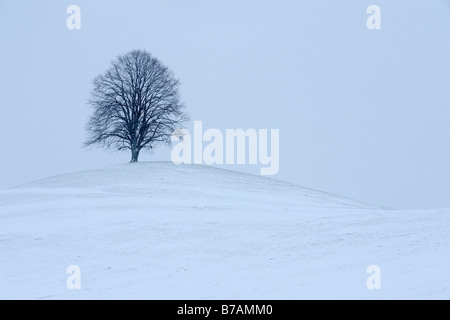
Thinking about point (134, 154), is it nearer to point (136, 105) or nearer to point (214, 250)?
point (136, 105)

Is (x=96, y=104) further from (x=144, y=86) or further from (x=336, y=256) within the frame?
(x=336, y=256)

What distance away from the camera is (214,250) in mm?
14203

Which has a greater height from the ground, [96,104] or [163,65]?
[163,65]

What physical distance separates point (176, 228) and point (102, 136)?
2084 centimetres

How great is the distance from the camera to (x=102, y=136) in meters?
36.0

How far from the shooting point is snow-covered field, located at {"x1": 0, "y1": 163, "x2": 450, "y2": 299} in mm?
11620

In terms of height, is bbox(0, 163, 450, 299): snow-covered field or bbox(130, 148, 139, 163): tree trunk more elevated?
bbox(130, 148, 139, 163): tree trunk

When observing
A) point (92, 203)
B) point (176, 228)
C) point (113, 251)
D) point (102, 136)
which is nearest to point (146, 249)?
point (113, 251)

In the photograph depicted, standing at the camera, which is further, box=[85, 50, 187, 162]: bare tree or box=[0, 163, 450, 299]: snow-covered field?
box=[85, 50, 187, 162]: bare tree

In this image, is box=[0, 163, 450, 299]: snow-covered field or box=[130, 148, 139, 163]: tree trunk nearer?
box=[0, 163, 450, 299]: snow-covered field

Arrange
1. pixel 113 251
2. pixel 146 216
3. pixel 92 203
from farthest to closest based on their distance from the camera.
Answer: pixel 92 203
pixel 146 216
pixel 113 251

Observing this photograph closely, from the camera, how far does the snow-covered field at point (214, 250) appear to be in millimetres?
11620

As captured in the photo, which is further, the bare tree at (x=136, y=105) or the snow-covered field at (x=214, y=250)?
the bare tree at (x=136, y=105)

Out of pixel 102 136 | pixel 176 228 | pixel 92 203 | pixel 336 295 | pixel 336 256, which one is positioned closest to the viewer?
pixel 336 295
